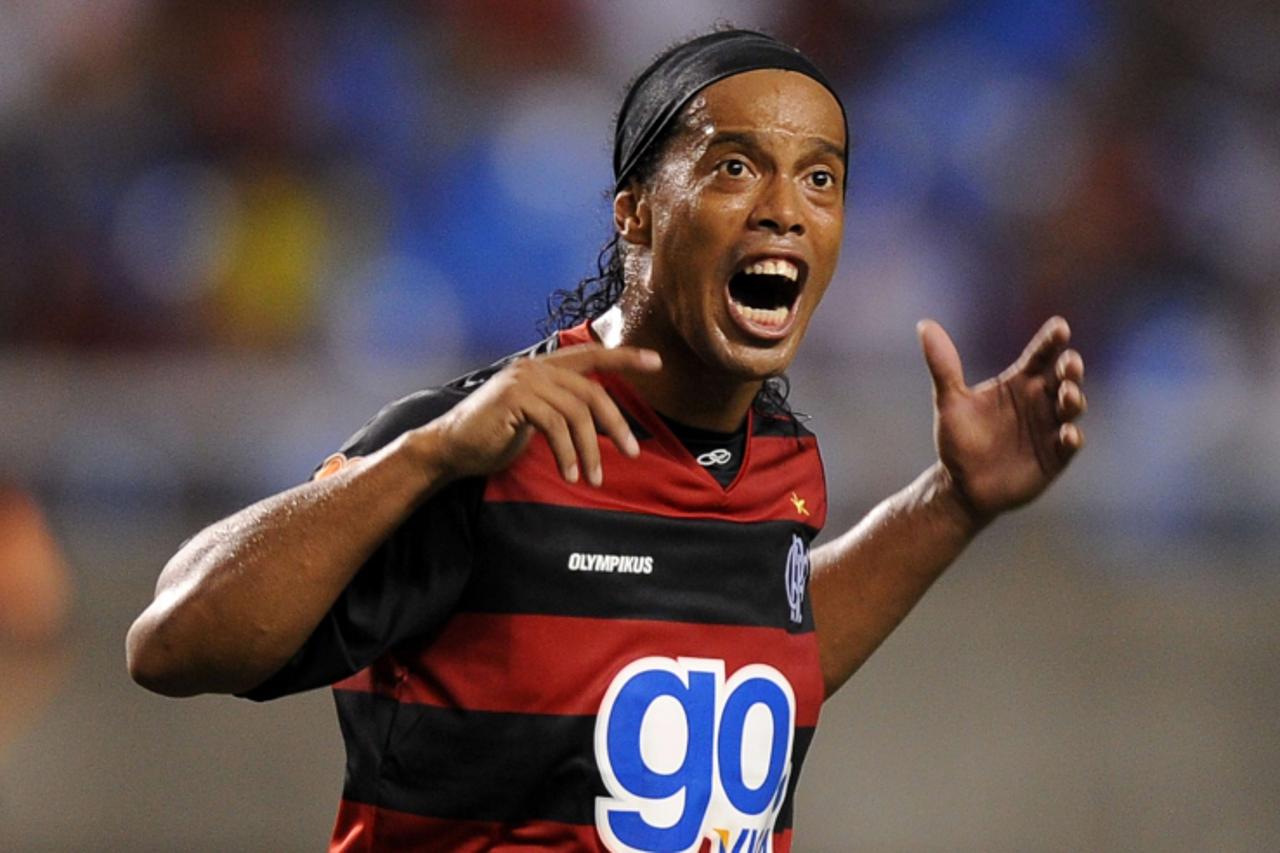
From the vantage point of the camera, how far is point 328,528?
204 centimetres

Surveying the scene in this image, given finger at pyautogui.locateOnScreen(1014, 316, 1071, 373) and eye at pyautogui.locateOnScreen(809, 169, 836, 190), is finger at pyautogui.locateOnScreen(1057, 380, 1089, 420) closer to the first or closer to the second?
finger at pyautogui.locateOnScreen(1014, 316, 1071, 373)

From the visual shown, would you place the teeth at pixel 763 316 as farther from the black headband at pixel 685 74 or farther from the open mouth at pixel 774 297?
the black headband at pixel 685 74

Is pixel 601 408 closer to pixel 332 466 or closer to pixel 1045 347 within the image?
pixel 332 466

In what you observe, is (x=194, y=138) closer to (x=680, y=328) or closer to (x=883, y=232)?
(x=883, y=232)

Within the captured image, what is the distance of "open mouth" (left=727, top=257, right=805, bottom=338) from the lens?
→ 7.86 feet

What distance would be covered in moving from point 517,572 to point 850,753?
279 centimetres

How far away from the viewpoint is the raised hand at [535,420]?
1.98 m

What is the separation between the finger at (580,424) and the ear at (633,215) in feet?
1.91

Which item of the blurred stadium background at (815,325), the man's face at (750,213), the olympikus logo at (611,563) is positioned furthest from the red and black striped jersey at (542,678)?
the blurred stadium background at (815,325)

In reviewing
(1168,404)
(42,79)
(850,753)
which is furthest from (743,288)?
(42,79)

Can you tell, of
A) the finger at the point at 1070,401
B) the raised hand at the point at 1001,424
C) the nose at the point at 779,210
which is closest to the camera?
the nose at the point at 779,210

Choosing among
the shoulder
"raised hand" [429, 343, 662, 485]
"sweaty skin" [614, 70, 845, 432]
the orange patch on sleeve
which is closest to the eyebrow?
"sweaty skin" [614, 70, 845, 432]

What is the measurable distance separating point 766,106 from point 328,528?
0.80 m

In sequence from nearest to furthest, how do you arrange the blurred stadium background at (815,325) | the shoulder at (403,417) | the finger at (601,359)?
the finger at (601,359), the shoulder at (403,417), the blurred stadium background at (815,325)
